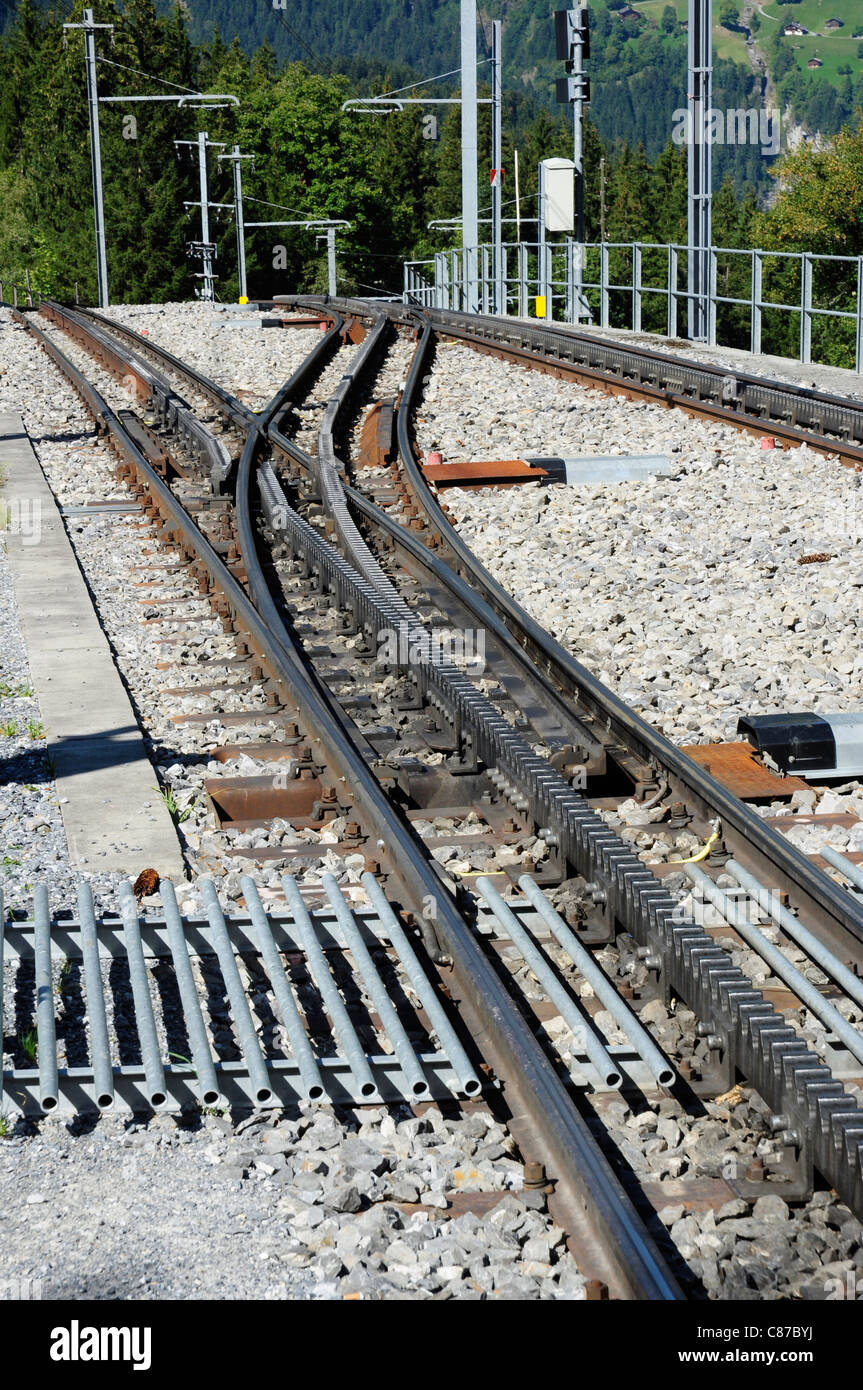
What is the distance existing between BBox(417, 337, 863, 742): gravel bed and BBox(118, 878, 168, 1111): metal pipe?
8.59 feet

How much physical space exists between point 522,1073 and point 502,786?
1920 millimetres

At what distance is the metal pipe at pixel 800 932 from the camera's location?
405cm

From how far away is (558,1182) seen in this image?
3.33 meters

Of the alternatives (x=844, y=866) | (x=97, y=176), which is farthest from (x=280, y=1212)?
(x=97, y=176)

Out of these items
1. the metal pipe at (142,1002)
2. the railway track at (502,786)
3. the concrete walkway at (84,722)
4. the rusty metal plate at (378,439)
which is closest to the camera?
the railway track at (502,786)

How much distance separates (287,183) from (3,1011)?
10275cm

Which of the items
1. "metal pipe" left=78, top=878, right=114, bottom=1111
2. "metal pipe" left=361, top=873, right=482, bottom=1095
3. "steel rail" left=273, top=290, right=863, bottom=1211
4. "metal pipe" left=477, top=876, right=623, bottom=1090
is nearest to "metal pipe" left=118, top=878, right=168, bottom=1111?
"metal pipe" left=78, top=878, right=114, bottom=1111

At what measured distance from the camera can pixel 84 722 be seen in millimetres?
6551

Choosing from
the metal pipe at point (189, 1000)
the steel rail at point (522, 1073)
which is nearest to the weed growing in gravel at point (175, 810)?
the steel rail at point (522, 1073)

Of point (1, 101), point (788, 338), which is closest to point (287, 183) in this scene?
point (1, 101)

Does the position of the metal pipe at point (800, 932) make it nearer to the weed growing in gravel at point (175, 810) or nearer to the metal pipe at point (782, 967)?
the metal pipe at point (782, 967)

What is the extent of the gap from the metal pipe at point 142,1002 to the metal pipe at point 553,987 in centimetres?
95

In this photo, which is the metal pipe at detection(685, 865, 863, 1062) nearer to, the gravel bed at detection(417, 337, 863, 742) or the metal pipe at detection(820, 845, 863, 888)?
the metal pipe at detection(820, 845, 863, 888)

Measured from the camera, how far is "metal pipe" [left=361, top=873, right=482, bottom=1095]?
370 cm
